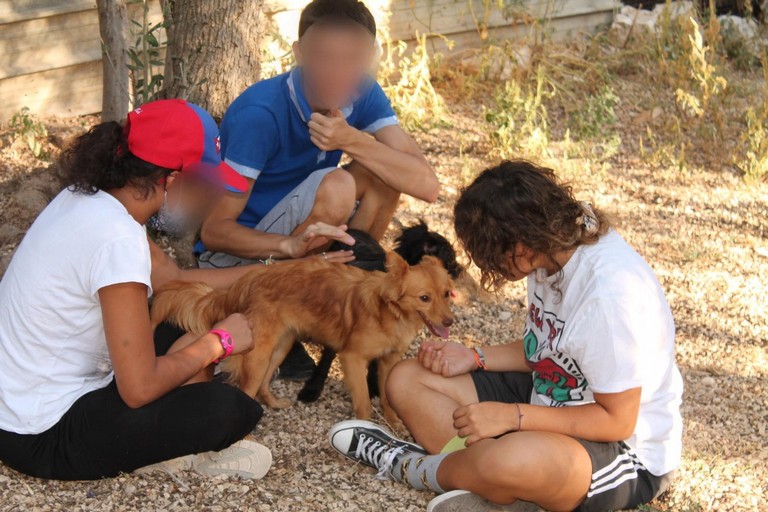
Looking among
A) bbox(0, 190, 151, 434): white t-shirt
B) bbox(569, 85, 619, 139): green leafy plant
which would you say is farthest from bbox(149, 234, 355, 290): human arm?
bbox(569, 85, 619, 139): green leafy plant

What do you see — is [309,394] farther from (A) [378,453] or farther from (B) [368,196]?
(B) [368,196]

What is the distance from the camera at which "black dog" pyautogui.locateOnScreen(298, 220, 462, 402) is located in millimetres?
4613

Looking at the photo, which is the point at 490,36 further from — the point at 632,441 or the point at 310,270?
the point at 632,441

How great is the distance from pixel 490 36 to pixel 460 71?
0.67 m

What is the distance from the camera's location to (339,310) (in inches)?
175

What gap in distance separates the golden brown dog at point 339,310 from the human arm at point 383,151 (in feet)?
1.99

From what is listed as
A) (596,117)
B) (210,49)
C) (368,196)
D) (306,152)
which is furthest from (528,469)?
(596,117)

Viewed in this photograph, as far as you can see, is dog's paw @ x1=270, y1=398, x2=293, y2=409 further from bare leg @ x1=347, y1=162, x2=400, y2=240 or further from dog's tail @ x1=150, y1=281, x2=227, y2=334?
bare leg @ x1=347, y1=162, x2=400, y2=240

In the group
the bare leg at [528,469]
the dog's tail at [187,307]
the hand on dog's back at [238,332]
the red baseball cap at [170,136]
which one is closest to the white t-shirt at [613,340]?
the bare leg at [528,469]

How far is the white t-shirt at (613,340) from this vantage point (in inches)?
126

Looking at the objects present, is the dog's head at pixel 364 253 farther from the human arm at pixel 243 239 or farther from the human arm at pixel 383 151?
the human arm at pixel 383 151

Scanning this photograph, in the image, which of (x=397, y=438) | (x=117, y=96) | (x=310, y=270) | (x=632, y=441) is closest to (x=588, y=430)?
(x=632, y=441)

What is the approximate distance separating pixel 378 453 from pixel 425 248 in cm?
141

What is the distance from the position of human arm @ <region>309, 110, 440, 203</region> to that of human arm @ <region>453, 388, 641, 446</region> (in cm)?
179
